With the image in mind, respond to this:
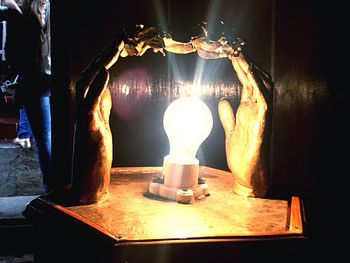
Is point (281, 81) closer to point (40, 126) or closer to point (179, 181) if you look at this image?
point (179, 181)

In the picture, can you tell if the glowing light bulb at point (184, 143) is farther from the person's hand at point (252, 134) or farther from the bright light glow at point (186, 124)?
the person's hand at point (252, 134)

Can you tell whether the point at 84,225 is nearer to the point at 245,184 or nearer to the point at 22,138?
the point at 245,184

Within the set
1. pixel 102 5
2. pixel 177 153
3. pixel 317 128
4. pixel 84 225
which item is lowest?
pixel 84 225

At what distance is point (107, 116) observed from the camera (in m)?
1.54

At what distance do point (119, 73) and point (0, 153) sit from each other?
3999mm

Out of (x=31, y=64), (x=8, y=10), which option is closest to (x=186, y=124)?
(x=31, y=64)

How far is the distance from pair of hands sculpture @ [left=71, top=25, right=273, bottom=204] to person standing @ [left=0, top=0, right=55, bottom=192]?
175cm

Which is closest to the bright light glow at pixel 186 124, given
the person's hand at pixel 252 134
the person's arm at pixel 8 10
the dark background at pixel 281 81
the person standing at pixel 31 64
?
the person's hand at pixel 252 134

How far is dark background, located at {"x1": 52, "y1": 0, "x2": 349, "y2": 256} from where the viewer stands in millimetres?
1966

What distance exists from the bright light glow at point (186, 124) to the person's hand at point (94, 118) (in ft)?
0.99

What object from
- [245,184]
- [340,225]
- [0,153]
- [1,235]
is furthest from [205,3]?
[0,153]

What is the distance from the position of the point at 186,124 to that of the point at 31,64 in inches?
81.5

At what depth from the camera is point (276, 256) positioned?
1143 millimetres

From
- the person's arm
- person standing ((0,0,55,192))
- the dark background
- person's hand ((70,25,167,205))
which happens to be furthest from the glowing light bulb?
the person's arm
